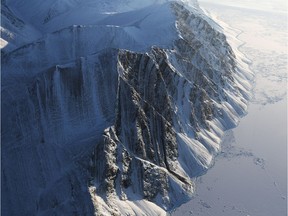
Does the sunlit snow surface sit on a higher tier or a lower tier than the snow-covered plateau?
lower

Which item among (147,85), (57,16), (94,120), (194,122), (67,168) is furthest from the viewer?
(57,16)

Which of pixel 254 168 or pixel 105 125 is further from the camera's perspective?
pixel 254 168

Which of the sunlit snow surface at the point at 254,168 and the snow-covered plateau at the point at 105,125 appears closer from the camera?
the snow-covered plateau at the point at 105,125

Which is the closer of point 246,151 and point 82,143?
point 82,143

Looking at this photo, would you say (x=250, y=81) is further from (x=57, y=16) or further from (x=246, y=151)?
(x=57, y=16)

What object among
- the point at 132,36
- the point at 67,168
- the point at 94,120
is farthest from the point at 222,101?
the point at 67,168

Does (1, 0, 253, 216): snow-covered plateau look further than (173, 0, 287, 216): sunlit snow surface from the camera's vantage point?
No

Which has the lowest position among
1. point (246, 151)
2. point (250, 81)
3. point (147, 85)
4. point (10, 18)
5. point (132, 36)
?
point (246, 151)

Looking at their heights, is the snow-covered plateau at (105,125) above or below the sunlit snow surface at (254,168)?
above
